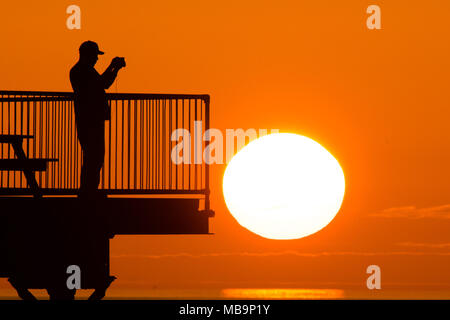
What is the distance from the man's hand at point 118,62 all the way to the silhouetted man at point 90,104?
0.07m

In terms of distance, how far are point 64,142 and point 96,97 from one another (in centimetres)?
Result: 265

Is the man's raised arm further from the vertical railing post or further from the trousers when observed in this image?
the vertical railing post

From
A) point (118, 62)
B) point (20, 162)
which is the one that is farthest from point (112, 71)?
point (20, 162)

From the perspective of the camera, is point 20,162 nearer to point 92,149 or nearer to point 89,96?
point 92,149

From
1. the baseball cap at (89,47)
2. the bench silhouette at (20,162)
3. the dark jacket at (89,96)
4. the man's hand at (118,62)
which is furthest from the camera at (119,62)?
the bench silhouette at (20,162)

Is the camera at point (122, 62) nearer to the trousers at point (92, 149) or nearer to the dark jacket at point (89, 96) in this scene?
the dark jacket at point (89, 96)

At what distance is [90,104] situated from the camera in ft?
71.6

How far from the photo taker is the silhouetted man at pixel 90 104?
2177cm

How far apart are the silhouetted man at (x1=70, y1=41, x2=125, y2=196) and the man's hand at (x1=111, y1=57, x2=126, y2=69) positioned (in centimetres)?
7

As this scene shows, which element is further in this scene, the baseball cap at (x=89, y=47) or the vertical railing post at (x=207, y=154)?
the vertical railing post at (x=207, y=154)
